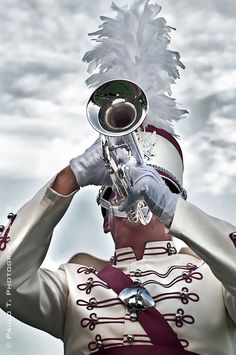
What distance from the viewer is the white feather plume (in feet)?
14.5

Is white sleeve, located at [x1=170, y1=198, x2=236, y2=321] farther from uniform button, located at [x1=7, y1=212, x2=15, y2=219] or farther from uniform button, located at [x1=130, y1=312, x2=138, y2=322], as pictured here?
uniform button, located at [x1=7, y1=212, x2=15, y2=219]

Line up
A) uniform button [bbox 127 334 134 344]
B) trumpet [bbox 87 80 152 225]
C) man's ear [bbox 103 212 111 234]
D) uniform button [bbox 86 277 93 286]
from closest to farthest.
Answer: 1. trumpet [bbox 87 80 152 225]
2. uniform button [bbox 127 334 134 344]
3. uniform button [bbox 86 277 93 286]
4. man's ear [bbox 103 212 111 234]

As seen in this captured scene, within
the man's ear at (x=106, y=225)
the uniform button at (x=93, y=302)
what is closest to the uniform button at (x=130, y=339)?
the uniform button at (x=93, y=302)

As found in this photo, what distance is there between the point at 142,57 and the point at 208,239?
44.0 inches

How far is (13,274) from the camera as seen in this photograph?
3.84m

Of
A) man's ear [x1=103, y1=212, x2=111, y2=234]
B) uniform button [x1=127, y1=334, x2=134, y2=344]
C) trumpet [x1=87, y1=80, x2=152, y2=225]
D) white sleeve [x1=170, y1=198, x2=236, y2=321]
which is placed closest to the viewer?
white sleeve [x1=170, y1=198, x2=236, y2=321]

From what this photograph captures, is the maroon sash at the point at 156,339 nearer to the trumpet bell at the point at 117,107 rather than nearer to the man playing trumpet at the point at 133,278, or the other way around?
the man playing trumpet at the point at 133,278

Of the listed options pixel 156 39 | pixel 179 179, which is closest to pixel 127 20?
pixel 156 39

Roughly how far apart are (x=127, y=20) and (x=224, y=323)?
4.66 ft

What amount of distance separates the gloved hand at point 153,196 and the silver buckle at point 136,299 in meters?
A: 0.41

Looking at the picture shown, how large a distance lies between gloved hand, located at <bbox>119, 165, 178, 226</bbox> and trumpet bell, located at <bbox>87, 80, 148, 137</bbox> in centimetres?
20

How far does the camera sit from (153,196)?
3.62 meters

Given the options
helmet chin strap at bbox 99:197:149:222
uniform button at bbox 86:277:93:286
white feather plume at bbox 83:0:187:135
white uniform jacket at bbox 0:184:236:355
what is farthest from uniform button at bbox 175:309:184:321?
white feather plume at bbox 83:0:187:135

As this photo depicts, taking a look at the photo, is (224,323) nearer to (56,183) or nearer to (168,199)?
(168,199)
